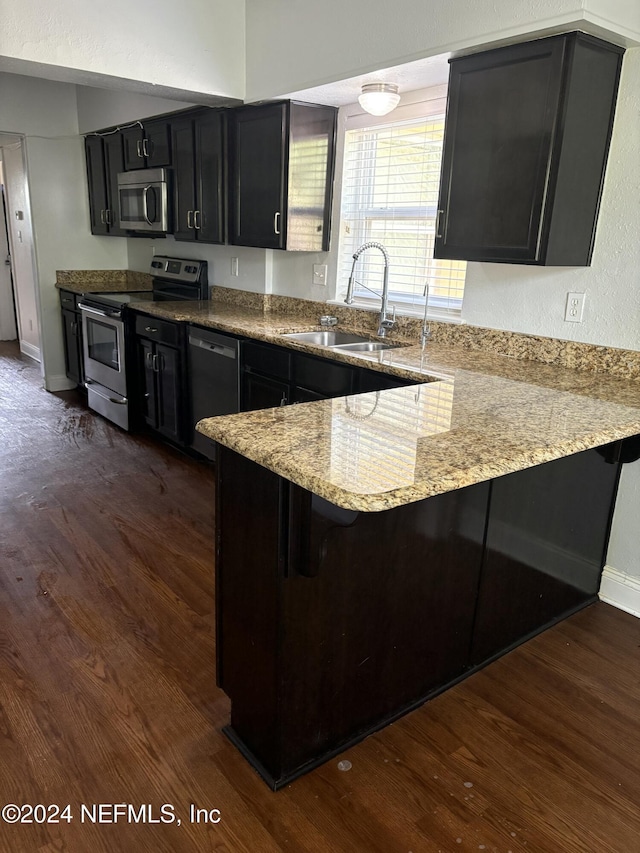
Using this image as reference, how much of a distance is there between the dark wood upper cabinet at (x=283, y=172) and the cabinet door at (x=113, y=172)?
4.85 feet

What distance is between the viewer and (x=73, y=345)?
17.2 feet

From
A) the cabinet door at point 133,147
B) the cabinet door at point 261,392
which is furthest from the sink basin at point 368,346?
the cabinet door at point 133,147

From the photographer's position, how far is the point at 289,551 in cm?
148

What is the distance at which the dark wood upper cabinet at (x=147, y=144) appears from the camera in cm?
417

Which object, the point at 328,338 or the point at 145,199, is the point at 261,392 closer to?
the point at 328,338

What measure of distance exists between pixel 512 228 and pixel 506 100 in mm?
433

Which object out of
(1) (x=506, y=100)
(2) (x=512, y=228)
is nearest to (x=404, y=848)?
(2) (x=512, y=228)

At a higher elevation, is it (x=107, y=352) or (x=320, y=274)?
(x=320, y=274)

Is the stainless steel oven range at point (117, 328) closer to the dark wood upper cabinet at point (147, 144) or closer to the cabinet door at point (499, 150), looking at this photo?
the dark wood upper cabinet at point (147, 144)

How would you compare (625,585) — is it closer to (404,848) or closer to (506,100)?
(404,848)

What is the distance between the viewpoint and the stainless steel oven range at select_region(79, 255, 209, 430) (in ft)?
14.0

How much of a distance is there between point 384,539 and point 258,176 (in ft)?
8.40

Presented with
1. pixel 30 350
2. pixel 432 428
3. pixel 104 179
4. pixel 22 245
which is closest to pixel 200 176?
pixel 104 179

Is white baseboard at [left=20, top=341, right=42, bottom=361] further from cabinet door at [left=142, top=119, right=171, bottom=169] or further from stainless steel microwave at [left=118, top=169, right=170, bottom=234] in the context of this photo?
cabinet door at [left=142, top=119, right=171, bottom=169]
